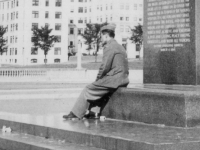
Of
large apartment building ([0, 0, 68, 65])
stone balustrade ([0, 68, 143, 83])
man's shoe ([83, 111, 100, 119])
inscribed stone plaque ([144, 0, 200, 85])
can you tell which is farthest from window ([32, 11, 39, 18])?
man's shoe ([83, 111, 100, 119])

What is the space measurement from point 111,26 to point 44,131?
2610 mm

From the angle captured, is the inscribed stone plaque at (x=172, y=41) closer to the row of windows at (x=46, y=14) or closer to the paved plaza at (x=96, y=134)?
the paved plaza at (x=96, y=134)

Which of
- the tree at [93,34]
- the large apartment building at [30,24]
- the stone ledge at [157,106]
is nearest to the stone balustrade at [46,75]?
the stone ledge at [157,106]

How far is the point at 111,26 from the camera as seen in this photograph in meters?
10.4

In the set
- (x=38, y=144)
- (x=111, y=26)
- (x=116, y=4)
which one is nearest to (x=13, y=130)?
(x=38, y=144)

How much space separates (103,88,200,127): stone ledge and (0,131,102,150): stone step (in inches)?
69.9

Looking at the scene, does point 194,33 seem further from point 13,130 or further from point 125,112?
point 13,130

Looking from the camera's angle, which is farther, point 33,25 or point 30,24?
point 30,24

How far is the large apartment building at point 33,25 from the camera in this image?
3964 inches

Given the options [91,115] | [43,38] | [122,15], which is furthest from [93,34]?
[91,115]

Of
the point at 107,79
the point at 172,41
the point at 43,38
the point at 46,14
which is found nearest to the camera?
the point at 107,79

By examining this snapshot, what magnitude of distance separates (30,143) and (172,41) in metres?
4.34

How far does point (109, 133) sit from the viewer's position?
27.0 ft

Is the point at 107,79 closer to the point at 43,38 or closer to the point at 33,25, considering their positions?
the point at 43,38
